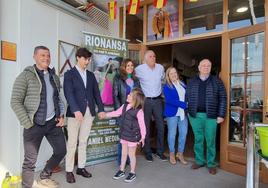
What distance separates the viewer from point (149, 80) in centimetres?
358

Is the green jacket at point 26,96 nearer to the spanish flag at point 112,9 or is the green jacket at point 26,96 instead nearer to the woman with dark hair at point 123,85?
the woman with dark hair at point 123,85

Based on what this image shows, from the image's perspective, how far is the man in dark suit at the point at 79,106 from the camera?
2.79 metres

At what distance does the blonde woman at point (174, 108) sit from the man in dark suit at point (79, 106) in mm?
1056

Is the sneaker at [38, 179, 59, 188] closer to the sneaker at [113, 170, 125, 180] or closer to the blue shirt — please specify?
the sneaker at [113, 170, 125, 180]

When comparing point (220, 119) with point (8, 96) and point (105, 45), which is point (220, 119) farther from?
point (8, 96)

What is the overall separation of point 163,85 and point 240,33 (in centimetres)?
117

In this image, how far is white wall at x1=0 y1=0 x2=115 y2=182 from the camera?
265 cm

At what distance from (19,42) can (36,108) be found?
0.91m

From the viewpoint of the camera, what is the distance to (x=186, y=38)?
12.5 feet

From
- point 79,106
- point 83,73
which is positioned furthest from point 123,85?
point 79,106

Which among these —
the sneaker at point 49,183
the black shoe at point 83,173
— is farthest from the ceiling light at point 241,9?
the sneaker at point 49,183

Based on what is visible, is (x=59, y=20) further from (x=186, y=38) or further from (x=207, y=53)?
(x=207, y=53)

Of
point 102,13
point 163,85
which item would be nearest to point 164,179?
point 163,85

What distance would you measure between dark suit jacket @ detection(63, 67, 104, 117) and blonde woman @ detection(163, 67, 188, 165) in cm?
109
